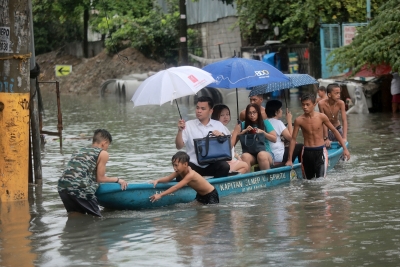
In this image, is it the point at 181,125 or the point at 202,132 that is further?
the point at 202,132

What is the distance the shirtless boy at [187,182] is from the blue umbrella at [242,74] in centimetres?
195

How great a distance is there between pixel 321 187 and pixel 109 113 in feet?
56.6

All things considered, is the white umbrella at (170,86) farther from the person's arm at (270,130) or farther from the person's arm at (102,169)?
the person's arm at (270,130)

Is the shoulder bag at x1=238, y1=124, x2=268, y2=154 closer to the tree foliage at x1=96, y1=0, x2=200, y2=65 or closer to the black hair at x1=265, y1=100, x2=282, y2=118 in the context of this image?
the black hair at x1=265, y1=100, x2=282, y2=118

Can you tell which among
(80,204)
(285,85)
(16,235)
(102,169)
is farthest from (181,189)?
(285,85)

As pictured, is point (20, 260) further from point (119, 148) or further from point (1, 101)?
point (119, 148)

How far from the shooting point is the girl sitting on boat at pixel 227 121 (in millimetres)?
11547

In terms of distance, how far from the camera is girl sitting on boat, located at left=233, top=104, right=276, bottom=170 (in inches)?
472

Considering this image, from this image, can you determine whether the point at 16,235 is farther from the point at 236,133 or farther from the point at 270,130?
the point at 270,130

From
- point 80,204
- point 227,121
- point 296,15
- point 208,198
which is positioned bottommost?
point 208,198

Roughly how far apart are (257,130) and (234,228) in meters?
3.30

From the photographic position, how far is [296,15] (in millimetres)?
31000

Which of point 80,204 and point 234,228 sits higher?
point 80,204

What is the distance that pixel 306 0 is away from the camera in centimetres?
3091
